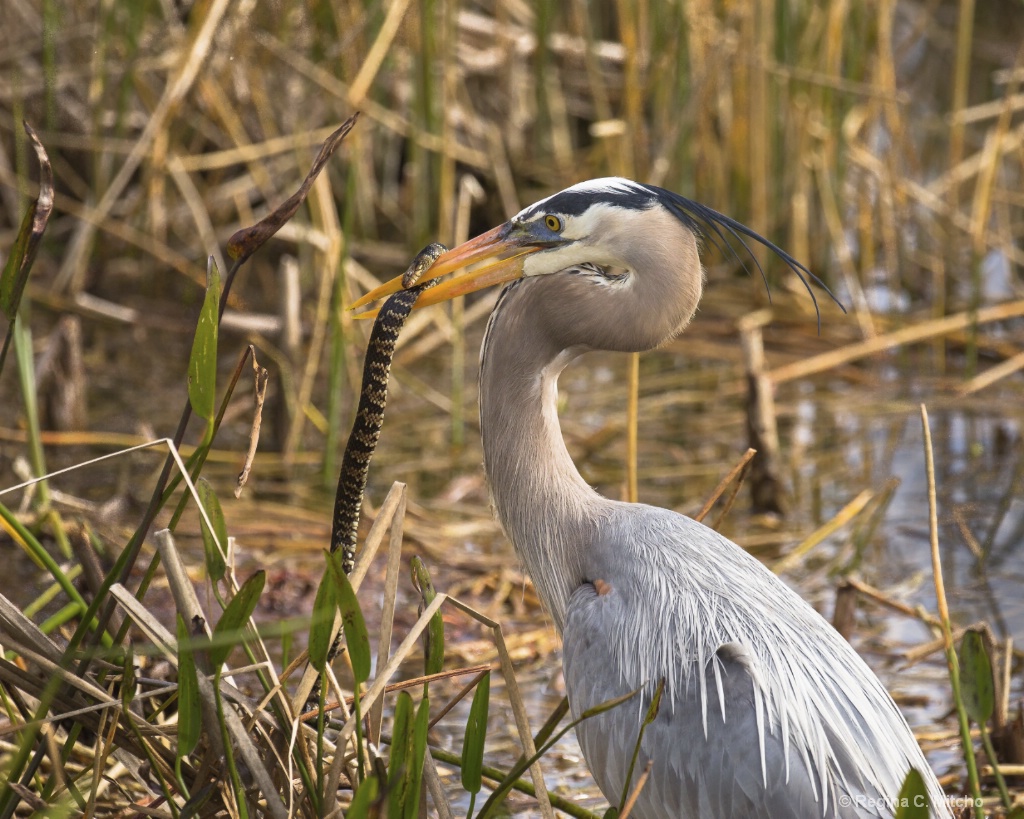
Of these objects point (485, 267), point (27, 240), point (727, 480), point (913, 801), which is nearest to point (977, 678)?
point (913, 801)

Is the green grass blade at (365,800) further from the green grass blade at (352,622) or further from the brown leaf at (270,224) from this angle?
the brown leaf at (270,224)

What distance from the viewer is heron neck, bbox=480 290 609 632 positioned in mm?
2850

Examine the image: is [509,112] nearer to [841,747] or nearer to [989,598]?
[989,598]

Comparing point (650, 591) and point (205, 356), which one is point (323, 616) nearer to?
point (205, 356)

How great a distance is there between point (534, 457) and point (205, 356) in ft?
3.45

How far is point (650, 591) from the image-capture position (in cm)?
267

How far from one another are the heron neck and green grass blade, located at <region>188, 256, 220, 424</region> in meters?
0.94

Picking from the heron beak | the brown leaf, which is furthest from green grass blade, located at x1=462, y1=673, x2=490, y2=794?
the heron beak

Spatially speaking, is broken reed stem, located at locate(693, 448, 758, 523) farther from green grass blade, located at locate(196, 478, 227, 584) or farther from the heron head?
green grass blade, located at locate(196, 478, 227, 584)

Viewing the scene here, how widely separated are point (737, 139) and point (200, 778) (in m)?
5.04

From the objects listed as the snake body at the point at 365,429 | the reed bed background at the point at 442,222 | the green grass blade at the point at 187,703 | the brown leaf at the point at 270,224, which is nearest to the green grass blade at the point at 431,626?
the snake body at the point at 365,429

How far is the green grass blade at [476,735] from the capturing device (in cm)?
202

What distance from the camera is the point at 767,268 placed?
6.80m

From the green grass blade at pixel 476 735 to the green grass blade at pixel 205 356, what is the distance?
1.96 feet
